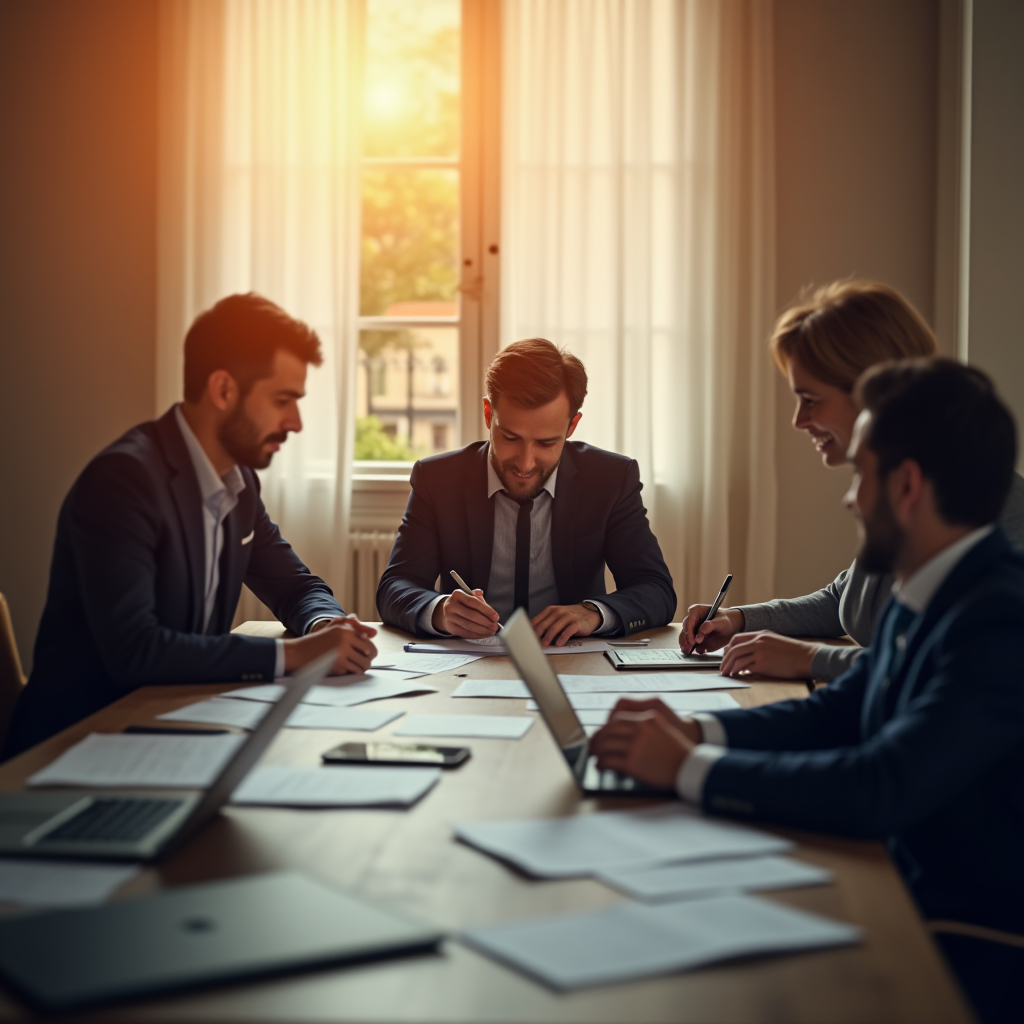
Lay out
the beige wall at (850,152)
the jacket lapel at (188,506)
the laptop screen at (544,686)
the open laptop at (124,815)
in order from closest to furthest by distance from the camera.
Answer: the open laptop at (124,815), the laptop screen at (544,686), the jacket lapel at (188,506), the beige wall at (850,152)

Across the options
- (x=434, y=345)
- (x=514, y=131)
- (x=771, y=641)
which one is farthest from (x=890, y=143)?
(x=771, y=641)

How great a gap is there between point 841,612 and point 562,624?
557 mm

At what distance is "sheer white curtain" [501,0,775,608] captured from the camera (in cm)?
395

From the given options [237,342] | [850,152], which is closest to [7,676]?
[237,342]

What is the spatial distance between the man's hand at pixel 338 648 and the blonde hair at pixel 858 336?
3.15 ft

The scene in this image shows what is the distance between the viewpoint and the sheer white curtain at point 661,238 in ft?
13.0

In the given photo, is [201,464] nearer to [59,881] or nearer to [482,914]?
[59,881]

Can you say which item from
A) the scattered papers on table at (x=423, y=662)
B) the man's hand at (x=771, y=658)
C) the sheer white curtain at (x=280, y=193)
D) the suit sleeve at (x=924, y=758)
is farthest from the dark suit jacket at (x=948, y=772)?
the sheer white curtain at (x=280, y=193)

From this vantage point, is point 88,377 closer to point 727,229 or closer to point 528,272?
point 528,272

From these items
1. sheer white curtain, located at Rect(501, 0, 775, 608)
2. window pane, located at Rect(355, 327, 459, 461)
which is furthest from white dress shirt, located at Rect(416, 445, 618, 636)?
window pane, located at Rect(355, 327, 459, 461)

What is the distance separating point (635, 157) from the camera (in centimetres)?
399

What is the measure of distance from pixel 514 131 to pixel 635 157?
0.43m

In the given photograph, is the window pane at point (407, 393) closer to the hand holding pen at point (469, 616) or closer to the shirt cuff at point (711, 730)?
the hand holding pen at point (469, 616)

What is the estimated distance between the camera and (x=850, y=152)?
3.98 metres
